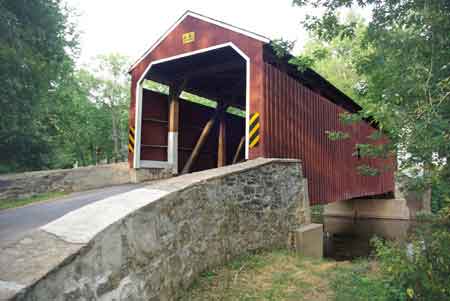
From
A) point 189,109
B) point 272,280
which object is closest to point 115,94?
point 189,109

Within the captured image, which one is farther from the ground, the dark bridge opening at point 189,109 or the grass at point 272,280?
the dark bridge opening at point 189,109

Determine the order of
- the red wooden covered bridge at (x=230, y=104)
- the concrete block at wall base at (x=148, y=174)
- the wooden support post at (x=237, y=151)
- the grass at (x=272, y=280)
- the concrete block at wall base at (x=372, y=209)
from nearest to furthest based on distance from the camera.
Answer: the grass at (x=272, y=280)
the red wooden covered bridge at (x=230, y=104)
the concrete block at wall base at (x=148, y=174)
the wooden support post at (x=237, y=151)
the concrete block at wall base at (x=372, y=209)

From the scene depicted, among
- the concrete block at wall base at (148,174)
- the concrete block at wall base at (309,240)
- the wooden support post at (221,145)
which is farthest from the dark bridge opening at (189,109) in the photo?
the concrete block at wall base at (309,240)

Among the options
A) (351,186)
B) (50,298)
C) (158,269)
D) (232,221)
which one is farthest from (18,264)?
(351,186)

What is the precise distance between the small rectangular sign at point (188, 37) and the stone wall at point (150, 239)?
327cm

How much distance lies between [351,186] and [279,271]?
6245mm

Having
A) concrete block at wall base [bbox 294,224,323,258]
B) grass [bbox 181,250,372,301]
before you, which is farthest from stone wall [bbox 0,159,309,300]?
concrete block at wall base [bbox 294,224,323,258]

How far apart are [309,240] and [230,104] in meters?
5.33

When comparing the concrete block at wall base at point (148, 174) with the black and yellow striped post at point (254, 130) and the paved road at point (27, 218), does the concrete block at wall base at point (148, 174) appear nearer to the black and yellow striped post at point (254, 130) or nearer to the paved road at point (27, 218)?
the paved road at point (27, 218)

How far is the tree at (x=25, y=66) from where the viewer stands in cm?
481

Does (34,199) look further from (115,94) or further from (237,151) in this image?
(115,94)

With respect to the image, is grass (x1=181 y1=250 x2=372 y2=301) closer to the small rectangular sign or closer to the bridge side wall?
the bridge side wall

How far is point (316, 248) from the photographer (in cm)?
580

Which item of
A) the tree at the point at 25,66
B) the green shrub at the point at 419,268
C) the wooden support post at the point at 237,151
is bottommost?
the green shrub at the point at 419,268
